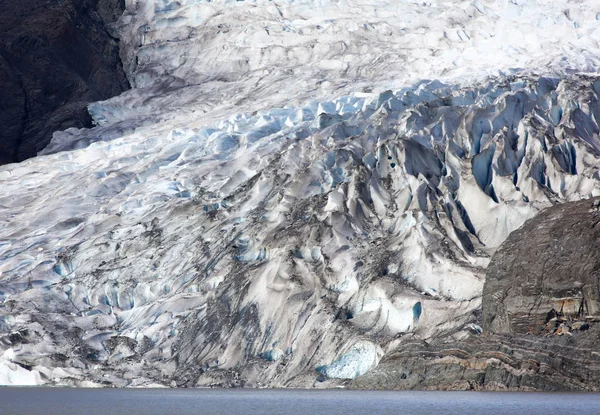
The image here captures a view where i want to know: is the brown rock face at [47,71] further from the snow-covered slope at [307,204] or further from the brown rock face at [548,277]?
the brown rock face at [548,277]

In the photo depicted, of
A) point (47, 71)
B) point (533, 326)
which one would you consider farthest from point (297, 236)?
point (47, 71)

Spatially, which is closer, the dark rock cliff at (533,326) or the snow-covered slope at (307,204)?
the dark rock cliff at (533,326)

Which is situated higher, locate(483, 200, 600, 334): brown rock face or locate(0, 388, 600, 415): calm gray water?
locate(483, 200, 600, 334): brown rock face

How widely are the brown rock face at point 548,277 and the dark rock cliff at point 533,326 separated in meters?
0.03

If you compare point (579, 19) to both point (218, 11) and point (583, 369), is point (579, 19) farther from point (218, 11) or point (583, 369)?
point (583, 369)

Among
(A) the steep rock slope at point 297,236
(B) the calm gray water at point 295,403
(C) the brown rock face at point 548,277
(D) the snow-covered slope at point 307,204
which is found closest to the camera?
(B) the calm gray water at point 295,403

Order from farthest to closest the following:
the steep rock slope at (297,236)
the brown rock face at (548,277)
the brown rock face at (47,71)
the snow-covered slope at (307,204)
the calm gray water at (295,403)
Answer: the brown rock face at (47,71), the snow-covered slope at (307,204), the steep rock slope at (297,236), the brown rock face at (548,277), the calm gray water at (295,403)

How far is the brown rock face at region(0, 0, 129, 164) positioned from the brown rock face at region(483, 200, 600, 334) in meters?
40.4

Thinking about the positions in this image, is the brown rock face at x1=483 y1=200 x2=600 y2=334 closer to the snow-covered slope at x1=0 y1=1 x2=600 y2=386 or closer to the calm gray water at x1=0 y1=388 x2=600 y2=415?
the snow-covered slope at x1=0 y1=1 x2=600 y2=386

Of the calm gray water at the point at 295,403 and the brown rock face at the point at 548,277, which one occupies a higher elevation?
the brown rock face at the point at 548,277

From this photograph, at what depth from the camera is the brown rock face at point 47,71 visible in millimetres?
72750

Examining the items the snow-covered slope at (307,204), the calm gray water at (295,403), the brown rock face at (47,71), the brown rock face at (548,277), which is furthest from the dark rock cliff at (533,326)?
the brown rock face at (47,71)

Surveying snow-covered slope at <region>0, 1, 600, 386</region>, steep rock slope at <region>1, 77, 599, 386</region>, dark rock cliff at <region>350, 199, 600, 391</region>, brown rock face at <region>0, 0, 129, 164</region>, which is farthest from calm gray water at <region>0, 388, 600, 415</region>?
brown rock face at <region>0, 0, 129, 164</region>

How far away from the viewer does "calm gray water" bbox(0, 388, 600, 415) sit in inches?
1212
